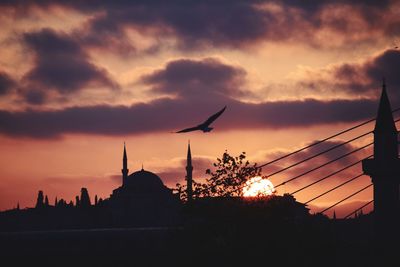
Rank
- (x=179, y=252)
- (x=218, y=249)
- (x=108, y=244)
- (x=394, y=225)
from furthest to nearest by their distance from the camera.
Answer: (x=394, y=225)
(x=108, y=244)
(x=179, y=252)
(x=218, y=249)

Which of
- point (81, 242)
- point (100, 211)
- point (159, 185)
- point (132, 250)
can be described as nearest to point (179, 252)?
point (132, 250)

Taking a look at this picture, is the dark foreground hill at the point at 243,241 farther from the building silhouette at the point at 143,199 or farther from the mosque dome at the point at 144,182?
the mosque dome at the point at 144,182

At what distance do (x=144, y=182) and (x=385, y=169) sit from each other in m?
90.7

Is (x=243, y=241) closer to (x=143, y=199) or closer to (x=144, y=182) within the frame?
(x=143, y=199)

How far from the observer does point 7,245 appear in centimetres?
5759

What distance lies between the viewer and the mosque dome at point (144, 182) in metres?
157

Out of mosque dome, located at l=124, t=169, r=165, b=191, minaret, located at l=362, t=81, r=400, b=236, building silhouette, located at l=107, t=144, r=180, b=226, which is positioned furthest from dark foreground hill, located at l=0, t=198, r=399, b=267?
mosque dome, located at l=124, t=169, r=165, b=191

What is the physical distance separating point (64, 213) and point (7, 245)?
6410 centimetres

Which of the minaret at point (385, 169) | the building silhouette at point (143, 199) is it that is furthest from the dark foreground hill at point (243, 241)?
the building silhouette at point (143, 199)

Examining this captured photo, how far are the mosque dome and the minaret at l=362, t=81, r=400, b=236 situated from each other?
286 feet

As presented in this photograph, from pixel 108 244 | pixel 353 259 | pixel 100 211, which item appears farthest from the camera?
pixel 100 211

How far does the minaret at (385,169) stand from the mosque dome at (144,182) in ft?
286

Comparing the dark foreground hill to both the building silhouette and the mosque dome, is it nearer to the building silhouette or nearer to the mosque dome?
the building silhouette

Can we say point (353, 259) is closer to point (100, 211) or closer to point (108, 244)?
point (108, 244)
